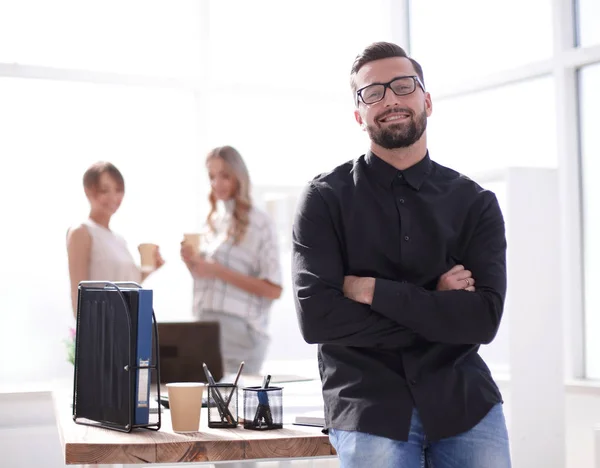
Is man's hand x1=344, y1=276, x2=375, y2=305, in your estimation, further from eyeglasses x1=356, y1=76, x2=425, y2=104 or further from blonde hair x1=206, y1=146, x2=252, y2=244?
blonde hair x1=206, y1=146, x2=252, y2=244

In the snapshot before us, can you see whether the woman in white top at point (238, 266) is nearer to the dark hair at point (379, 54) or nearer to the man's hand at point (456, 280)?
the dark hair at point (379, 54)

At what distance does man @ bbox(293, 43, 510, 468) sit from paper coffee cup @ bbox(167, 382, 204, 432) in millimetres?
319

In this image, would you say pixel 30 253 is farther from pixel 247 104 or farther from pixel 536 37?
pixel 536 37

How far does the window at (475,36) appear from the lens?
449 cm

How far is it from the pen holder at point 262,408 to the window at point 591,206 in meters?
2.57

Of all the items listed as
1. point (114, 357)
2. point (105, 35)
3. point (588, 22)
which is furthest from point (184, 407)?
point (105, 35)

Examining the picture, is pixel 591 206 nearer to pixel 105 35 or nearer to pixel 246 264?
pixel 246 264

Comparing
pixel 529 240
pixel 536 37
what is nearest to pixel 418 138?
pixel 529 240

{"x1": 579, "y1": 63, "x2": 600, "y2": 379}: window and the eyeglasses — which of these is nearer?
the eyeglasses

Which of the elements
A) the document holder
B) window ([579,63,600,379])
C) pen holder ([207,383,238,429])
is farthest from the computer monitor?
window ([579,63,600,379])

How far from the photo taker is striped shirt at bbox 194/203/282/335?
3645 mm

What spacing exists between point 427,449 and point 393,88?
0.76m

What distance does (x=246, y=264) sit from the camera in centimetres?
367

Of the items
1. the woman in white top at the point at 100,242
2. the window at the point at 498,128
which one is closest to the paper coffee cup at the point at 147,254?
the woman in white top at the point at 100,242
